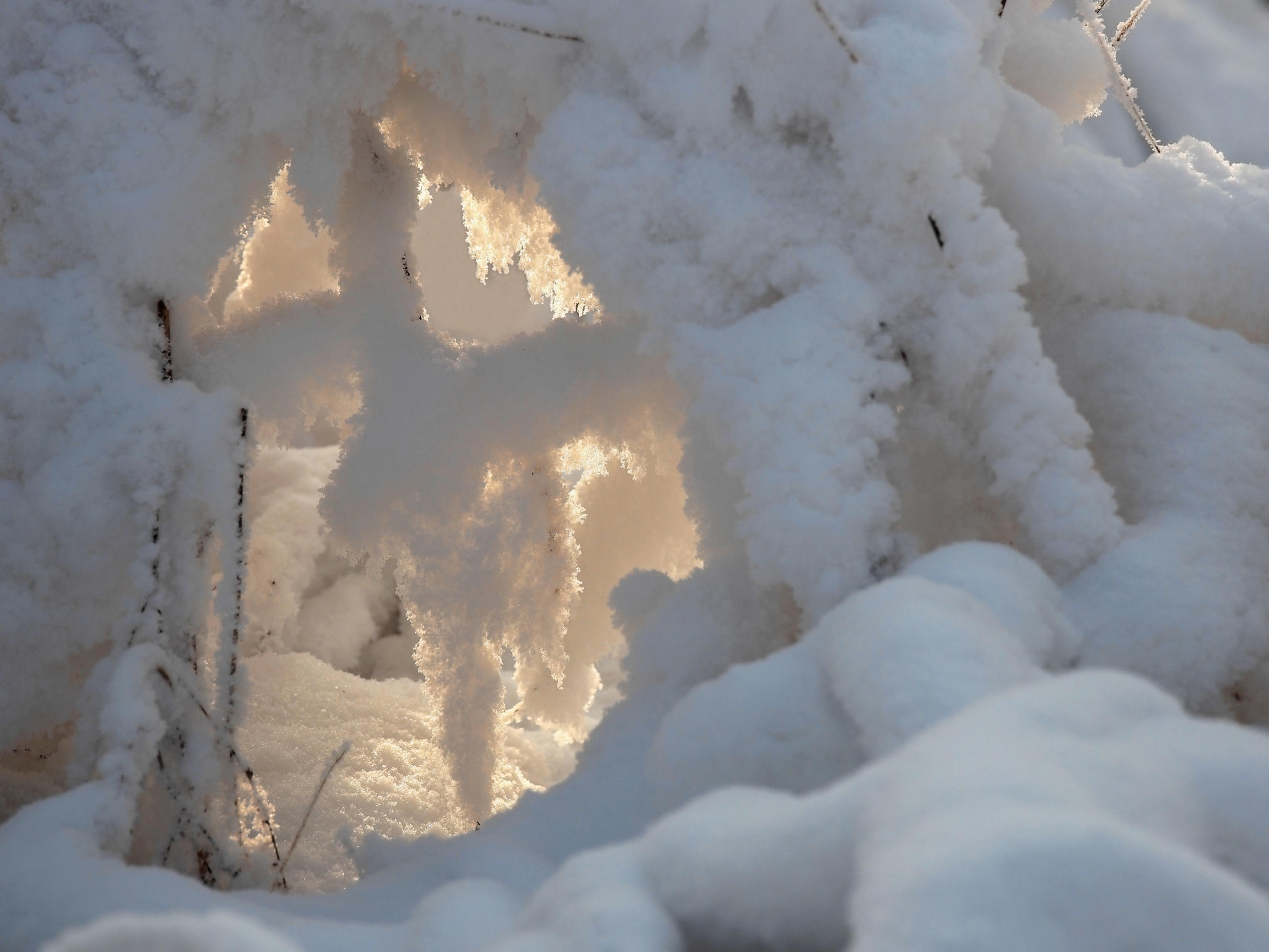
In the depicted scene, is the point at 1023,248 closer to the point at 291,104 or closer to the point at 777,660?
the point at 777,660

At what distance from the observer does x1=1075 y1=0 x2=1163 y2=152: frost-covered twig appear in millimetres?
1498

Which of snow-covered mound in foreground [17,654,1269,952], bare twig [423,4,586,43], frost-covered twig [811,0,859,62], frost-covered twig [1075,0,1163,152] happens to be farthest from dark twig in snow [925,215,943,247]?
snow-covered mound in foreground [17,654,1269,952]

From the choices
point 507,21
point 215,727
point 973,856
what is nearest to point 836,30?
point 507,21

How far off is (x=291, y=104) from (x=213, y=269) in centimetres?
30

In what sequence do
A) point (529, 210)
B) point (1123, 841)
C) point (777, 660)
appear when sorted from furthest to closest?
point (529, 210) → point (777, 660) → point (1123, 841)

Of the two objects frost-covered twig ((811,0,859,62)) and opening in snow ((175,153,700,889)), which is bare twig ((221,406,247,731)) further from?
frost-covered twig ((811,0,859,62))

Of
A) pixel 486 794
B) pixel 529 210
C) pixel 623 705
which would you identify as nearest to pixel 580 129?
pixel 529 210

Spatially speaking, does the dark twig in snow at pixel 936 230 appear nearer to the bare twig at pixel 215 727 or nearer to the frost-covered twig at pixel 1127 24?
the frost-covered twig at pixel 1127 24

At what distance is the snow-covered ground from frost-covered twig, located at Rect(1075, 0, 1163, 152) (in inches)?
0.5

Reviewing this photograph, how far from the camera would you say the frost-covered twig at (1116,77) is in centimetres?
150

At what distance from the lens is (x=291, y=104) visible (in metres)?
1.56

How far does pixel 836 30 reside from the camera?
124 cm

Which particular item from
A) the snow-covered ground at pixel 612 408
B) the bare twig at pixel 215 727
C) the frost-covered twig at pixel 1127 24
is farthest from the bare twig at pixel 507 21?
the bare twig at pixel 215 727

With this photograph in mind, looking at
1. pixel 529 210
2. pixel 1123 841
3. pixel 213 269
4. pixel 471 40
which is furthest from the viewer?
pixel 529 210
